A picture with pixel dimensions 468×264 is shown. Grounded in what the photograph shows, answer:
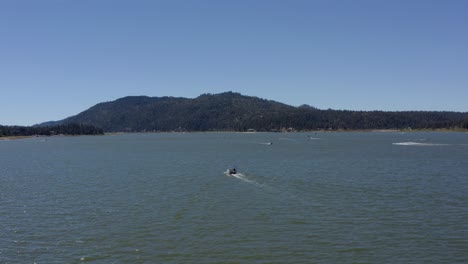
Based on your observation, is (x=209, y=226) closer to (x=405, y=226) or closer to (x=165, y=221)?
(x=165, y=221)

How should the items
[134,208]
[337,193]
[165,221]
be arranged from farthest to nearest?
[337,193] → [134,208] → [165,221]

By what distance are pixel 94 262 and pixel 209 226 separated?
35.0 ft

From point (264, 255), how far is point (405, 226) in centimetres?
1278

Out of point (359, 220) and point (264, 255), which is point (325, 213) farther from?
point (264, 255)

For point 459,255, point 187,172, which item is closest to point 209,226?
point 459,255

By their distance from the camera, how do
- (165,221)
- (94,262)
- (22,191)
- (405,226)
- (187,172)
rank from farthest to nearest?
(187,172) < (22,191) < (165,221) < (405,226) < (94,262)

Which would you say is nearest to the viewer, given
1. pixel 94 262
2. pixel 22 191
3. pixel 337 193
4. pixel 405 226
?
pixel 94 262

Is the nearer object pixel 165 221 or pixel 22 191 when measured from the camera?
pixel 165 221

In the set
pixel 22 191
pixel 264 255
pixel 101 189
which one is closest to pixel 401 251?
pixel 264 255

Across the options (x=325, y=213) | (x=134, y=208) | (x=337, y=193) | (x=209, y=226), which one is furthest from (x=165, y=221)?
(x=337, y=193)

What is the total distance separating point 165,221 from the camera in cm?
3731

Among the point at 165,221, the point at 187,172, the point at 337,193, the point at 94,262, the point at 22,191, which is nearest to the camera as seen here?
the point at 94,262

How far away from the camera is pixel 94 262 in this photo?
27.1 meters

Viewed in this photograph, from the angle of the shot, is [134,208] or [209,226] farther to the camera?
[134,208]
